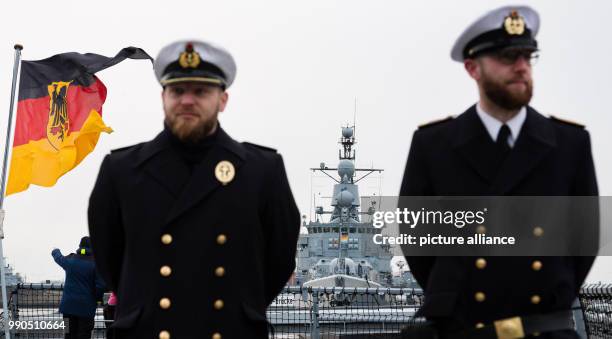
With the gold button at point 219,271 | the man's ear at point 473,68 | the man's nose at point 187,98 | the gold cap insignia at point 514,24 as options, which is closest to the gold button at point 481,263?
the man's ear at point 473,68

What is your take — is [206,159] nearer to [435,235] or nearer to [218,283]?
[218,283]

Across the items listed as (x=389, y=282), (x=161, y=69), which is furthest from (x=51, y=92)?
(x=389, y=282)

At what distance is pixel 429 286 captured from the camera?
399 cm

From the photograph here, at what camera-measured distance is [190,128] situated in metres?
4.20

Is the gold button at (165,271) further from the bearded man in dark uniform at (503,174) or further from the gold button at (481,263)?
the gold button at (481,263)

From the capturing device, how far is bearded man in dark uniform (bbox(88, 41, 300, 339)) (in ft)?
13.8

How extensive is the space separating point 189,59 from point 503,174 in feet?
5.59

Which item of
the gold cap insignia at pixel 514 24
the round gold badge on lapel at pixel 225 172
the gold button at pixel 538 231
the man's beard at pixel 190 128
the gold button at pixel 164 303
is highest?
the gold cap insignia at pixel 514 24

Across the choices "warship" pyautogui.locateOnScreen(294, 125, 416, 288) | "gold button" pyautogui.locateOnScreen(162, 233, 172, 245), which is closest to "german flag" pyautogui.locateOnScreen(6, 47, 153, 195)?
"gold button" pyautogui.locateOnScreen(162, 233, 172, 245)

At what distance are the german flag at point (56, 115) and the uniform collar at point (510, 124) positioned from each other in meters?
9.20

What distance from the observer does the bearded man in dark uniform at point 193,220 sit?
4211mm

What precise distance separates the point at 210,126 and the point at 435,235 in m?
1.24

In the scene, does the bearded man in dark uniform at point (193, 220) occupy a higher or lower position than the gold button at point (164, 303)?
higher

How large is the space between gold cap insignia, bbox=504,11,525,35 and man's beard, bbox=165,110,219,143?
1490 millimetres
